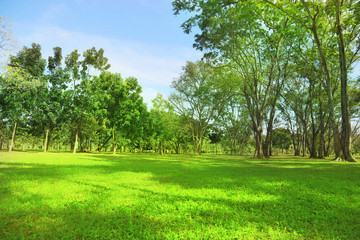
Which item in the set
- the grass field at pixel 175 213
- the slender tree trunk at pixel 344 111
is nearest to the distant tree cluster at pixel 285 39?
the slender tree trunk at pixel 344 111

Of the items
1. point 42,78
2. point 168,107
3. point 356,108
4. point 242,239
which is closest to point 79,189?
point 242,239

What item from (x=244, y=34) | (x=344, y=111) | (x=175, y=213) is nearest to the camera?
(x=175, y=213)

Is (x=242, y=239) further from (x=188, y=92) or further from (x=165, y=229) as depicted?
(x=188, y=92)

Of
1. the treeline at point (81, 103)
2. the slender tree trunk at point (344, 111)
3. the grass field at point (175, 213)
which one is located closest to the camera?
the grass field at point (175, 213)

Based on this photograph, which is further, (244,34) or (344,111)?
(244,34)

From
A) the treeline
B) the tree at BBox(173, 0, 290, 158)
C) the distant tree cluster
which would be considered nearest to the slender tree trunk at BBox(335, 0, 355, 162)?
the distant tree cluster

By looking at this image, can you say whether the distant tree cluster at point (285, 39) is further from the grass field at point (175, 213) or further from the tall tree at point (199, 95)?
the grass field at point (175, 213)

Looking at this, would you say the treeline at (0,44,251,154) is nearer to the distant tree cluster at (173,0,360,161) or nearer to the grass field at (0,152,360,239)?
the distant tree cluster at (173,0,360,161)

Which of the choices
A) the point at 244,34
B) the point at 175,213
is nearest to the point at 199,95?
the point at 244,34

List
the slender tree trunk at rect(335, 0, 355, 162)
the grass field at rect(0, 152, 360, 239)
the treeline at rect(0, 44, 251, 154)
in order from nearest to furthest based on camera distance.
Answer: the grass field at rect(0, 152, 360, 239) < the slender tree trunk at rect(335, 0, 355, 162) < the treeline at rect(0, 44, 251, 154)

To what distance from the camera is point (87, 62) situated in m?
41.4

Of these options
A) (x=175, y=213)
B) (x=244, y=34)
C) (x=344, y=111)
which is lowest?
(x=175, y=213)

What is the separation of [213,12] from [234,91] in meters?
16.1

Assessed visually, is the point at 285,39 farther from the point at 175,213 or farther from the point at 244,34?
the point at 175,213
